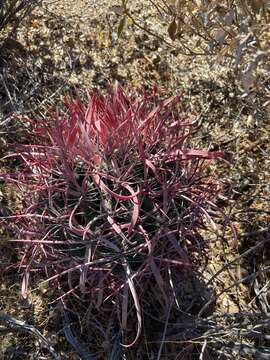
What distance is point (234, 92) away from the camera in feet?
A: 9.52

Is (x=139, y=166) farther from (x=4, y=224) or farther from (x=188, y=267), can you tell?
(x=4, y=224)

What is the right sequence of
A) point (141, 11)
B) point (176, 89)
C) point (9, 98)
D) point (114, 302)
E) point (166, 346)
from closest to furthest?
point (114, 302) → point (166, 346) → point (9, 98) → point (176, 89) → point (141, 11)

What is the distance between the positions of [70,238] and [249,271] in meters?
0.81

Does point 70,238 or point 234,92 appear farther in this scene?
point 234,92

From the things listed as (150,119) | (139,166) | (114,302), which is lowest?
(114,302)

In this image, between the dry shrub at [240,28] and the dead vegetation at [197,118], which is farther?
the dead vegetation at [197,118]

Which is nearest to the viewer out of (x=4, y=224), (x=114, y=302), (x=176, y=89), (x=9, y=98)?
(x=114, y=302)

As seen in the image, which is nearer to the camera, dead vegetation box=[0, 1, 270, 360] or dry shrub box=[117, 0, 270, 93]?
dry shrub box=[117, 0, 270, 93]

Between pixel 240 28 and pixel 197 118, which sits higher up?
pixel 240 28

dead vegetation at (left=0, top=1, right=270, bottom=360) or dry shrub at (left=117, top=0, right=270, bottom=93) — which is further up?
dry shrub at (left=117, top=0, right=270, bottom=93)

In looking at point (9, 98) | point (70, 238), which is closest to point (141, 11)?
point (9, 98)

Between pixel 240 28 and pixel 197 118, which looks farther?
pixel 197 118

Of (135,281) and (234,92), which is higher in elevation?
(234,92)

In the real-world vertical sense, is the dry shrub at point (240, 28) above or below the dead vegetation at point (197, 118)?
above
